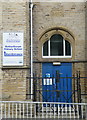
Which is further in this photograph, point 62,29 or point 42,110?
point 62,29

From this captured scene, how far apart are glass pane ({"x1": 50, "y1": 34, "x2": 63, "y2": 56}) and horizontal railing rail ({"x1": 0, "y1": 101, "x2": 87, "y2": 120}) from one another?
4.06m

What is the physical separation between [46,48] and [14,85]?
2427 millimetres

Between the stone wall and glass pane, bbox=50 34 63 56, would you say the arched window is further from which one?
the stone wall

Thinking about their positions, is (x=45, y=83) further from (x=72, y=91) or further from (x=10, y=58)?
(x=10, y=58)

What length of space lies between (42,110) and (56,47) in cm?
438

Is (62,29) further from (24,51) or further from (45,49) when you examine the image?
(24,51)

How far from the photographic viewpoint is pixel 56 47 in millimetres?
10211

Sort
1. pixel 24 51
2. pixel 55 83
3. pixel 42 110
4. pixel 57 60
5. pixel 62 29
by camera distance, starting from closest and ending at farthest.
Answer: pixel 42 110, pixel 24 51, pixel 55 83, pixel 57 60, pixel 62 29

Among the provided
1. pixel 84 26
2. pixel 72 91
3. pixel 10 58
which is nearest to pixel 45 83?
pixel 72 91

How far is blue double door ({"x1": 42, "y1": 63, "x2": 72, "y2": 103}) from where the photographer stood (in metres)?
9.77

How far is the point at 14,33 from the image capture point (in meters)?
8.96

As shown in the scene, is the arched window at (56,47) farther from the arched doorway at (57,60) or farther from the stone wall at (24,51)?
the stone wall at (24,51)

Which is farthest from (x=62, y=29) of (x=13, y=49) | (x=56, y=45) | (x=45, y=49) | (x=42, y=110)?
(x=42, y=110)

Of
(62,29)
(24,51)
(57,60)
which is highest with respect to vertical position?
(62,29)
